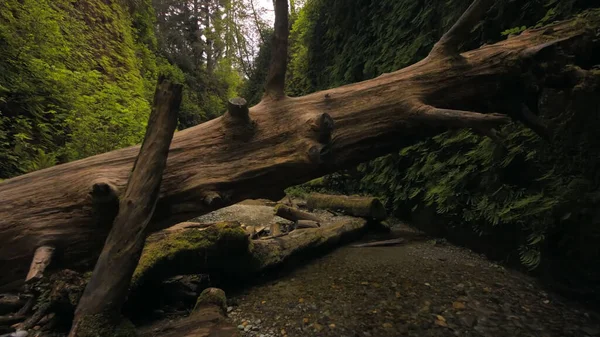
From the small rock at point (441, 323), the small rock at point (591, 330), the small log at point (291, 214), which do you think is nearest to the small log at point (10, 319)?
the small rock at point (441, 323)

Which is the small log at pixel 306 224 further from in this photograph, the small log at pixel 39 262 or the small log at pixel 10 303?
the small log at pixel 39 262

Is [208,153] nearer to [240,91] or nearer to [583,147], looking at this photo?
[583,147]

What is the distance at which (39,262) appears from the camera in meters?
2.13

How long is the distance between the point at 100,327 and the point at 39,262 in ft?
2.13

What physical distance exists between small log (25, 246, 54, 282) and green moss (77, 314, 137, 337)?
41 cm

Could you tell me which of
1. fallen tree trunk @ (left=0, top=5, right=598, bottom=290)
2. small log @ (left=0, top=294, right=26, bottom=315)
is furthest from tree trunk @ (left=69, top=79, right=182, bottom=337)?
small log @ (left=0, top=294, right=26, bottom=315)

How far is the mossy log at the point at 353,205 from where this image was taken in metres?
6.61

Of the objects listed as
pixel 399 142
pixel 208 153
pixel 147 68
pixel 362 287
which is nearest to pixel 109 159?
pixel 208 153

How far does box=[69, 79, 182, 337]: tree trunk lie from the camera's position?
203 centimetres

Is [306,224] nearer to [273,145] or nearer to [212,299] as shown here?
[212,299]

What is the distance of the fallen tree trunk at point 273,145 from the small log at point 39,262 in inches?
3.6

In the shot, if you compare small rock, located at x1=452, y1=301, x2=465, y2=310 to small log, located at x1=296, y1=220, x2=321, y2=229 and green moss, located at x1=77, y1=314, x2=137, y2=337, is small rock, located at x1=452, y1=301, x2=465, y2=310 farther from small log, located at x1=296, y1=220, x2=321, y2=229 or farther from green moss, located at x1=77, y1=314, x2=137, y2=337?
small log, located at x1=296, y1=220, x2=321, y2=229

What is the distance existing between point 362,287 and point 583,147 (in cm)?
271

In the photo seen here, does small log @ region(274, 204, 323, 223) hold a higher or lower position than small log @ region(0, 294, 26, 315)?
lower
